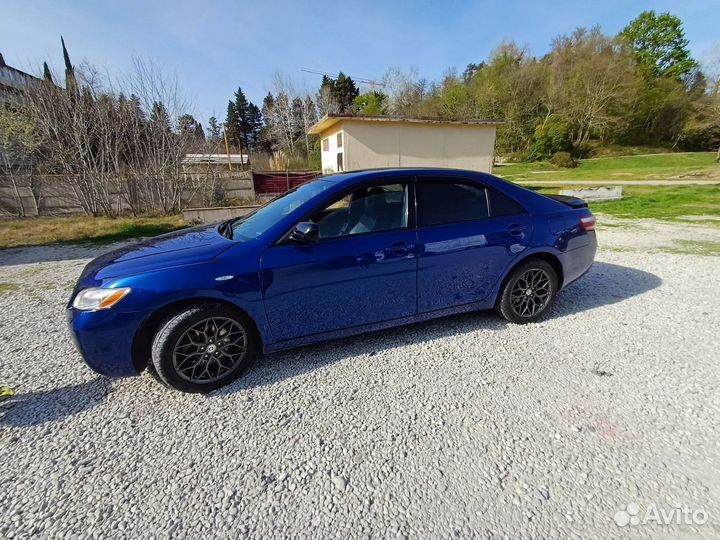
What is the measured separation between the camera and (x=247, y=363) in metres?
2.52

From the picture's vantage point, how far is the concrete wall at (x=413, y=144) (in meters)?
13.3

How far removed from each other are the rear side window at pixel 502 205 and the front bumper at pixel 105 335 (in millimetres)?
3045

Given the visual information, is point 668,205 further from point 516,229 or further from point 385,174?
point 385,174

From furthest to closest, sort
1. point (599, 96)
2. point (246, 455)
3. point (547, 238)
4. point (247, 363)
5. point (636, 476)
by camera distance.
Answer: point (599, 96)
point (547, 238)
point (247, 363)
point (246, 455)
point (636, 476)

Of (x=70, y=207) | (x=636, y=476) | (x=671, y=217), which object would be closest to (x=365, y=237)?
(x=636, y=476)

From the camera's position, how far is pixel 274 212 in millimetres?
2930

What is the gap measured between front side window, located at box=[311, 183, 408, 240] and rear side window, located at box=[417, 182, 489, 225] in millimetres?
177

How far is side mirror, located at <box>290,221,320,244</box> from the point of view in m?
2.38

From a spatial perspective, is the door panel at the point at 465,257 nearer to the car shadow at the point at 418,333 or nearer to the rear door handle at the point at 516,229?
the rear door handle at the point at 516,229

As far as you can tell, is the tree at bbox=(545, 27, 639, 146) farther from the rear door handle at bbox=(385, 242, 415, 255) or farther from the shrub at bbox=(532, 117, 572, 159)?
the rear door handle at bbox=(385, 242, 415, 255)

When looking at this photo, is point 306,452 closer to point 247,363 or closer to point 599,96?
point 247,363

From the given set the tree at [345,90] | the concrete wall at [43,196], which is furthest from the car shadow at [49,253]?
the tree at [345,90]

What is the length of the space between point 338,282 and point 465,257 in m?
1.19

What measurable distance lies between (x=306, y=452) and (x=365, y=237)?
1560 millimetres
